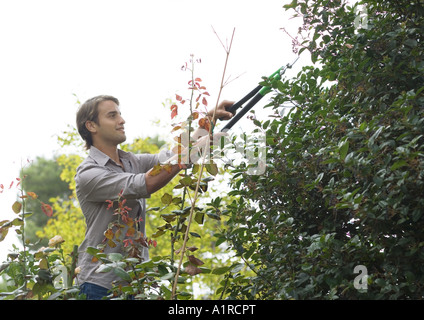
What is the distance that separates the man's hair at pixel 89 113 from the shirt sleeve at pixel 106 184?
0.42 m

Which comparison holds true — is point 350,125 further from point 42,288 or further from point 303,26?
point 42,288

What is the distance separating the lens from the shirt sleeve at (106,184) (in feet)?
8.91

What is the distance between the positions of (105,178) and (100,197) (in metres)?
0.11

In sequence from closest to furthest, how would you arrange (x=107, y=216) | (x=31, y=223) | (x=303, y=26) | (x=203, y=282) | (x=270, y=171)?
(x=270, y=171), (x=303, y=26), (x=107, y=216), (x=203, y=282), (x=31, y=223)

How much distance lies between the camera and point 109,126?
10.6ft

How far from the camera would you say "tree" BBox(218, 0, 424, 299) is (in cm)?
177

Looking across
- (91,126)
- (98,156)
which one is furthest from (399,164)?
(91,126)

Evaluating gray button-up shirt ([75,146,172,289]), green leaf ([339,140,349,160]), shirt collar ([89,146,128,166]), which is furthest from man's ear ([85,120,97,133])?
green leaf ([339,140,349,160])

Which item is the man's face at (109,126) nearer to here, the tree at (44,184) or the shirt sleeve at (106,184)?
the shirt sleeve at (106,184)

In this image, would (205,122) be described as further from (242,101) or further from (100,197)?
(100,197)

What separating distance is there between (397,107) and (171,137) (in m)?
0.90

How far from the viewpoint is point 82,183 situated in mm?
2941

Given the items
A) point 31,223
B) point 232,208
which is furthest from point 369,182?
point 31,223

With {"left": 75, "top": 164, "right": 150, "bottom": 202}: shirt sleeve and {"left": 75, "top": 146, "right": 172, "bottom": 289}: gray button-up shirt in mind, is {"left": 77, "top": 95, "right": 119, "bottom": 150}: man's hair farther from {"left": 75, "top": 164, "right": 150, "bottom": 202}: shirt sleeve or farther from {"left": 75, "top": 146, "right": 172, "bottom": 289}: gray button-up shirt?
{"left": 75, "top": 164, "right": 150, "bottom": 202}: shirt sleeve
